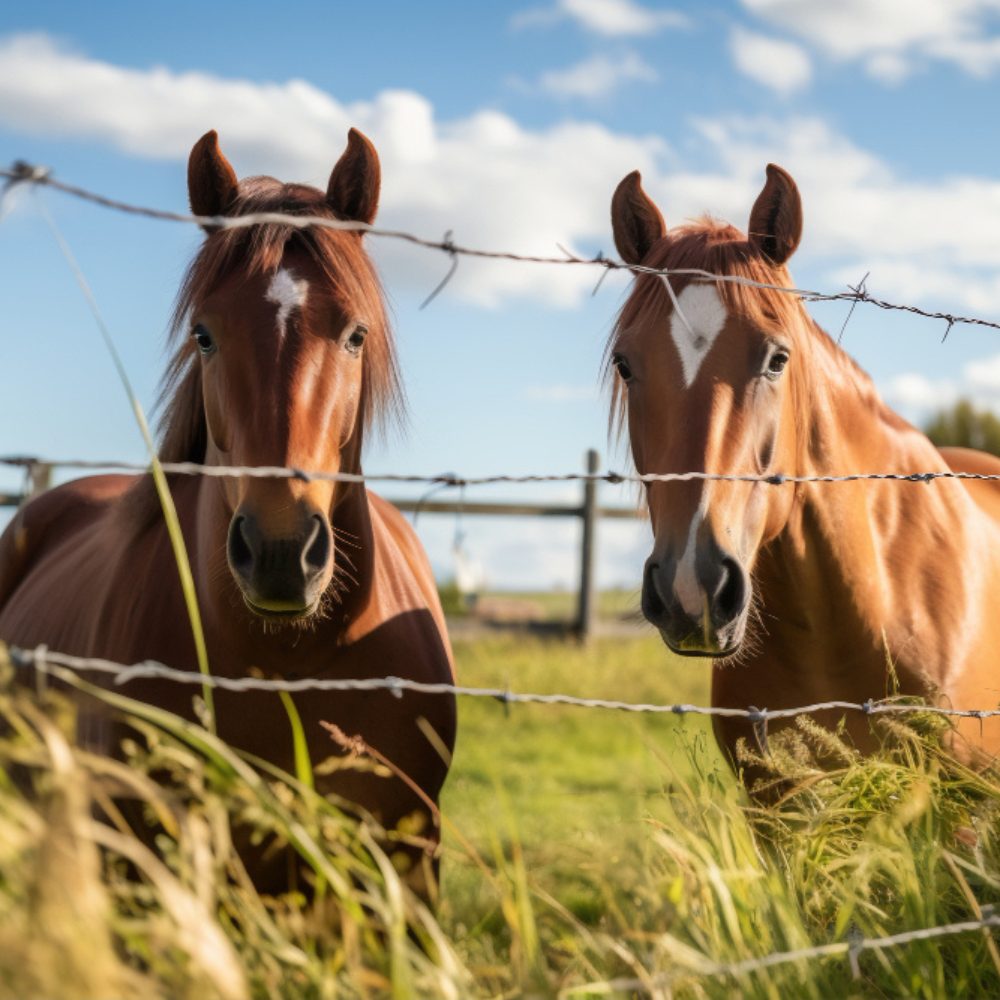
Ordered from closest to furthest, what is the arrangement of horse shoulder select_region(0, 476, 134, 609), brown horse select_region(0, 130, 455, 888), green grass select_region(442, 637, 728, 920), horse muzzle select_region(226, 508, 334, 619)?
horse muzzle select_region(226, 508, 334, 619) < brown horse select_region(0, 130, 455, 888) < horse shoulder select_region(0, 476, 134, 609) < green grass select_region(442, 637, 728, 920)

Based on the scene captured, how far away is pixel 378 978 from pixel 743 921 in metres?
0.72

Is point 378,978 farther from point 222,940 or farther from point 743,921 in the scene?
point 743,921

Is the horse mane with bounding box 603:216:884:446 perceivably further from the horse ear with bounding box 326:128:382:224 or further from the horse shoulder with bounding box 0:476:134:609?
the horse shoulder with bounding box 0:476:134:609

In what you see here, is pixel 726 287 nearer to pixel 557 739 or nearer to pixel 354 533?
pixel 354 533

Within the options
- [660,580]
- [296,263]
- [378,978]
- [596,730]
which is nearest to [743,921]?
[378,978]

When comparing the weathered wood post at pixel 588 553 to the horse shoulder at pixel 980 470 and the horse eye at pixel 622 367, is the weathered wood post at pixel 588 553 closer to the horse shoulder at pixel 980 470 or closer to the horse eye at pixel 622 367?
the horse shoulder at pixel 980 470

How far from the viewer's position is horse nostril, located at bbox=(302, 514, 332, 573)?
7.08 ft

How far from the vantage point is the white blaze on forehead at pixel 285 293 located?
2.44 m

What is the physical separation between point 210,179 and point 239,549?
108 centimetres

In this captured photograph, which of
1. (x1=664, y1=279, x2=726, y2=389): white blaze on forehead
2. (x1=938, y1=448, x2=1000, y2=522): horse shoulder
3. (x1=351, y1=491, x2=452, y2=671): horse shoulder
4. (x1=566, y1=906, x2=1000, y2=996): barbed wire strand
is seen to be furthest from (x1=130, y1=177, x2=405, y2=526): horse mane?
(x1=938, y1=448, x2=1000, y2=522): horse shoulder

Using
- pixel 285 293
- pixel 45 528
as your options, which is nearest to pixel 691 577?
pixel 285 293

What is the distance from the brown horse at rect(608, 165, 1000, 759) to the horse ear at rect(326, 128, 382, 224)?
78 centimetres

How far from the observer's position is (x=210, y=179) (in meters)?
2.74

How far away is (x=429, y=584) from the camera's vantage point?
359 cm
